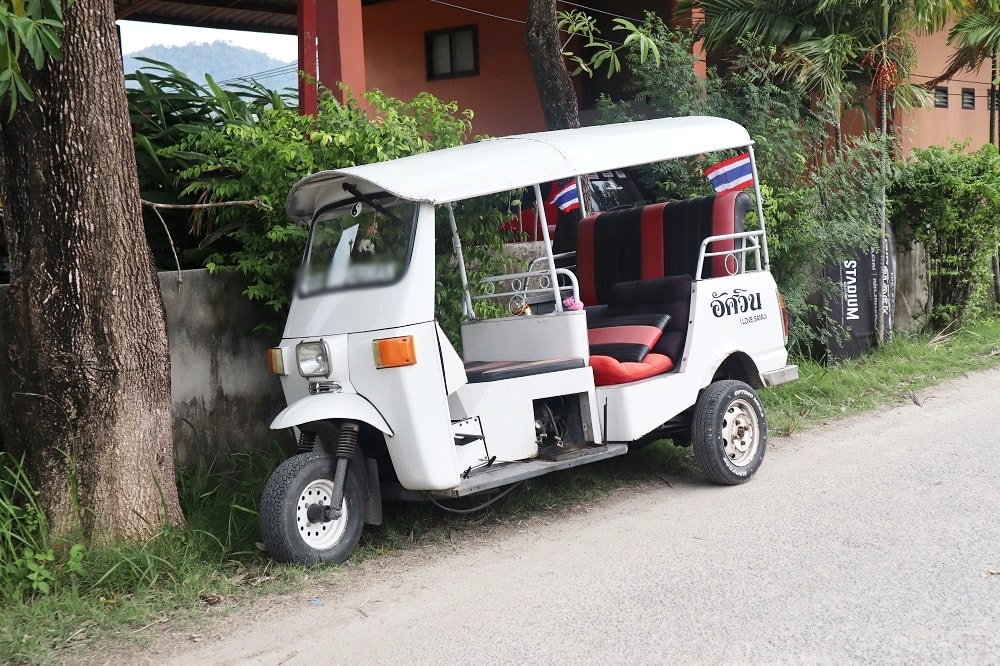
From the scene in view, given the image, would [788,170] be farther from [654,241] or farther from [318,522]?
[318,522]

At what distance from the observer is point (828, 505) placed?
5.99m

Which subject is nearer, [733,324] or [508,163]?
[508,163]

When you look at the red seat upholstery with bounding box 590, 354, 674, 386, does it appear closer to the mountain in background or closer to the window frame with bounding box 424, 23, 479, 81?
the mountain in background

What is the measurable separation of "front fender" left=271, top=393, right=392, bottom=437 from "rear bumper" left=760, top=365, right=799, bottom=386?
300 centimetres

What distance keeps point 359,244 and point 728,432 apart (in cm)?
264

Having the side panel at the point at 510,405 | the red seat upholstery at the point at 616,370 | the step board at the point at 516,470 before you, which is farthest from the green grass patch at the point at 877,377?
the side panel at the point at 510,405

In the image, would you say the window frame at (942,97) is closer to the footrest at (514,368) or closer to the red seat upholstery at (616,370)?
the red seat upholstery at (616,370)

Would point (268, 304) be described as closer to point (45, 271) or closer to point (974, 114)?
point (45, 271)

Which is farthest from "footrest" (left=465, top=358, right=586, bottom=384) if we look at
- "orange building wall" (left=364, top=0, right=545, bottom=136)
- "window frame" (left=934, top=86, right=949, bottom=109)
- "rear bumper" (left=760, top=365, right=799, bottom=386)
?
"window frame" (left=934, top=86, right=949, bottom=109)

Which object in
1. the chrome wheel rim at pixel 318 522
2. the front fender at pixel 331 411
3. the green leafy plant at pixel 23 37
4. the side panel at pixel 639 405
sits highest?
the green leafy plant at pixel 23 37

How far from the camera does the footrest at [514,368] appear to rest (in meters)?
5.82

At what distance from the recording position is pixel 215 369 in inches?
265

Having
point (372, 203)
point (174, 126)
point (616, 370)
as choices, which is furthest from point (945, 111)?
point (372, 203)

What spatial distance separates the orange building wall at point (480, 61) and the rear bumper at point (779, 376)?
10.6 metres
